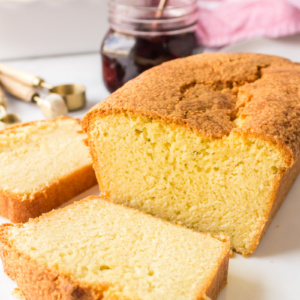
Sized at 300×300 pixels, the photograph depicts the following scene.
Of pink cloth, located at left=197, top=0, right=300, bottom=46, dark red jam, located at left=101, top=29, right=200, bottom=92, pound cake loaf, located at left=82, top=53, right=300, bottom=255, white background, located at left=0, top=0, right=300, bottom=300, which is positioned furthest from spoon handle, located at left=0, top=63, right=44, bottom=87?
pink cloth, located at left=197, top=0, right=300, bottom=46

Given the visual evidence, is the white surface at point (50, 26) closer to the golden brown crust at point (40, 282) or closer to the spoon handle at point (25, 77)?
the spoon handle at point (25, 77)

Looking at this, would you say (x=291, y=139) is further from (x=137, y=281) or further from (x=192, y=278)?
(x=137, y=281)

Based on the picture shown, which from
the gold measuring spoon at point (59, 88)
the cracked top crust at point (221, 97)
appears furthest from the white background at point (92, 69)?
the cracked top crust at point (221, 97)

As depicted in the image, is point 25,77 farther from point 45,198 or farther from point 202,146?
point 202,146

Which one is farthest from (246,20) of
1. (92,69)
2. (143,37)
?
(92,69)

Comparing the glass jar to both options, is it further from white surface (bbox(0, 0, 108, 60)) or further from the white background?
white surface (bbox(0, 0, 108, 60))

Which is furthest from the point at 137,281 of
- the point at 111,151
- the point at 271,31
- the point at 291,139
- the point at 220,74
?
the point at 271,31

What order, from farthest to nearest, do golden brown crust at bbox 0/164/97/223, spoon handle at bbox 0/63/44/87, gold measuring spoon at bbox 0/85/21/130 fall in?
1. spoon handle at bbox 0/63/44/87
2. gold measuring spoon at bbox 0/85/21/130
3. golden brown crust at bbox 0/164/97/223
